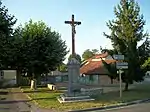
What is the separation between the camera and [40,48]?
152 feet

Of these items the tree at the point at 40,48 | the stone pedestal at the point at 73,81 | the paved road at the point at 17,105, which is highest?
the tree at the point at 40,48

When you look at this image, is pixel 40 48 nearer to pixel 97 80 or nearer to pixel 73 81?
pixel 97 80

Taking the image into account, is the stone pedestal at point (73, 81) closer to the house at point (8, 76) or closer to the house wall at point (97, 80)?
the house wall at point (97, 80)

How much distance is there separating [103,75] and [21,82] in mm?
14091

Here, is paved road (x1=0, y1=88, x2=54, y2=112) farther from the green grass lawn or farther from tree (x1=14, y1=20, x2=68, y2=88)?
tree (x1=14, y1=20, x2=68, y2=88)

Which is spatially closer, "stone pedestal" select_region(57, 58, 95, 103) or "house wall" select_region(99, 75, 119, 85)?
"stone pedestal" select_region(57, 58, 95, 103)

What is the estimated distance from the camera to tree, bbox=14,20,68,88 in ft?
151

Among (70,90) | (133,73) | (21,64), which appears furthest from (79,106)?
(21,64)

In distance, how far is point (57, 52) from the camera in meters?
46.5

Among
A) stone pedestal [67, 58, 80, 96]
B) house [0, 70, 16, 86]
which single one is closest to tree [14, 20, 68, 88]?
house [0, 70, 16, 86]

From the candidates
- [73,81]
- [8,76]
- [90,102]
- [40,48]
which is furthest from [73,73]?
[8,76]

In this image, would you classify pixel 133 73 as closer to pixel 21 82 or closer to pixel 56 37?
pixel 56 37


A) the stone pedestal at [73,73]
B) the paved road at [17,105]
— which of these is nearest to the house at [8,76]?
the paved road at [17,105]

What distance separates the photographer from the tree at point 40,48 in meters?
46.1
